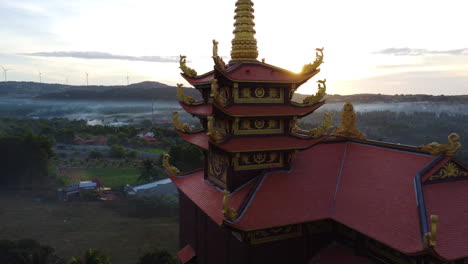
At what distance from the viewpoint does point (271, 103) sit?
48.6ft

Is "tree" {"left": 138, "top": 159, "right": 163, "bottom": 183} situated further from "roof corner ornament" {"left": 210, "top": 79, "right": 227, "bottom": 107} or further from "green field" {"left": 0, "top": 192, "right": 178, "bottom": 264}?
"roof corner ornament" {"left": 210, "top": 79, "right": 227, "bottom": 107}

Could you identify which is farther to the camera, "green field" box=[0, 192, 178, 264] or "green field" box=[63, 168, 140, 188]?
"green field" box=[63, 168, 140, 188]

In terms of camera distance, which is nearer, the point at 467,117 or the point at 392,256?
the point at 392,256

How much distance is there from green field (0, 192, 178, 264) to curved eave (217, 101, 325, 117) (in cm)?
2267

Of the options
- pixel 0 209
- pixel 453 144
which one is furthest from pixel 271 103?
pixel 0 209

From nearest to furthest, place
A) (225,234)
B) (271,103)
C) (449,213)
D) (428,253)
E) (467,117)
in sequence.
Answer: (428,253) → (449,213) → (225,234) → (271,103) → (467,117)

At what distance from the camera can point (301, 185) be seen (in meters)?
13.9

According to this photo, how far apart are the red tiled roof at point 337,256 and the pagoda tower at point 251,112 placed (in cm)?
403

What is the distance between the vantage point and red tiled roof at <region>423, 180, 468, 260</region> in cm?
955

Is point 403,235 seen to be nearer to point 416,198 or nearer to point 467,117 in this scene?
point 416,198

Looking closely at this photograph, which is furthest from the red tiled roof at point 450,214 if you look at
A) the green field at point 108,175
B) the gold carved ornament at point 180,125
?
the green field at point 108,175

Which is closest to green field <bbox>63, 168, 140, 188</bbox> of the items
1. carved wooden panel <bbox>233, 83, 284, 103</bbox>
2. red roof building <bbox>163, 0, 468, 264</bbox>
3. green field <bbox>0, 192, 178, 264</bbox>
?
green field <bbox>0, 192, 178, 264</bbox>

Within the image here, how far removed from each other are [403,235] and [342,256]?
3.07 m

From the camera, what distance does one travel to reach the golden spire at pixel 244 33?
1540cm
